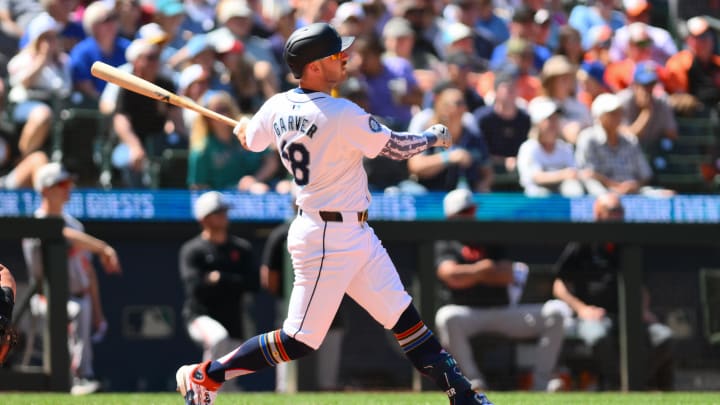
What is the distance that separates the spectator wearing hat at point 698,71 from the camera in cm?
1321

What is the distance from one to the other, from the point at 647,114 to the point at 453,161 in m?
2.46

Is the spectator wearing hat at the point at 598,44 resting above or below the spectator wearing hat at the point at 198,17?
below

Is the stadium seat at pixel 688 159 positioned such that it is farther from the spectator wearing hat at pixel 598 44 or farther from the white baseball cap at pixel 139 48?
the white baseball cap at pixel 139 48

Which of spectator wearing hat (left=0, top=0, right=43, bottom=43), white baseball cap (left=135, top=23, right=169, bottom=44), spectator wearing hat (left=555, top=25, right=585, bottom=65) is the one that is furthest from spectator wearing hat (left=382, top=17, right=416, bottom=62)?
spectator wearing hat (left=0, top=0, right=43, bottom=43)

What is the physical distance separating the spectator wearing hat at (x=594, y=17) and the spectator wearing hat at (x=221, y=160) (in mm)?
5194

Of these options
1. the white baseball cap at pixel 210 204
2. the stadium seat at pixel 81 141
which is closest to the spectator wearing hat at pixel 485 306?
the white baseball cap at pixel 210 204

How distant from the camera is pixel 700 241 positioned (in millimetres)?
9734

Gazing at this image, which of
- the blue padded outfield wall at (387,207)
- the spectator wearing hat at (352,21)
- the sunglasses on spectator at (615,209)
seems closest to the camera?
the blue padded outfield wall at (387,207)

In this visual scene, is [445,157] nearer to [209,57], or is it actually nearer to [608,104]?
[608,104]

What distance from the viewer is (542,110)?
36.3 feet

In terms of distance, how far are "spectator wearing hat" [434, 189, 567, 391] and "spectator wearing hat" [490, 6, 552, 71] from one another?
153 inches

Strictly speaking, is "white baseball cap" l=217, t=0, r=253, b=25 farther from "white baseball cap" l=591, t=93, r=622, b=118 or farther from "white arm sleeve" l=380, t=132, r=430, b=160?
"white arm sleeve" l=380, t=132, r=430, b=160

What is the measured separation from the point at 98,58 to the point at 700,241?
195 inches

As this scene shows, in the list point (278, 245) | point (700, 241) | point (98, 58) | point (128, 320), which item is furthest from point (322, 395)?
point (98, 58)
